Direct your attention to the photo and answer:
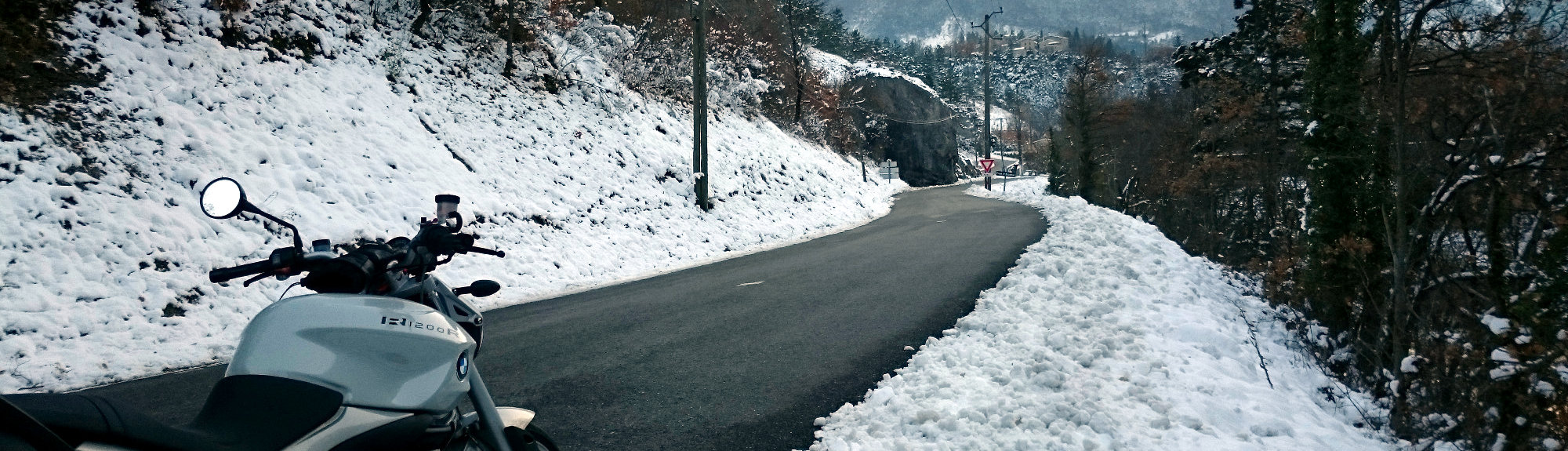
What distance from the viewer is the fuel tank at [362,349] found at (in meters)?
1.97

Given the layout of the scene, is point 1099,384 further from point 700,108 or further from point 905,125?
point 905,125

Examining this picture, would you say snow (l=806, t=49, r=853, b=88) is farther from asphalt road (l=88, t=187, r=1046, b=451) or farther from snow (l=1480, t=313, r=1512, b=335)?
snow (l=1480, t=313, r=1512, b=335)

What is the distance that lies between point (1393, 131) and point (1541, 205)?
75.2 inches

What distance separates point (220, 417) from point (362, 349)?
1.14 ft

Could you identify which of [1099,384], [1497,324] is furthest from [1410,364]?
[1099,384]

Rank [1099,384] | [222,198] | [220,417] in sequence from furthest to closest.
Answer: [1099,384] → [222,198] → [220,417]

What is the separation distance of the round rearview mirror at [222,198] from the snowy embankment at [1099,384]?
301cm

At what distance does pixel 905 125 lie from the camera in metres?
60.5

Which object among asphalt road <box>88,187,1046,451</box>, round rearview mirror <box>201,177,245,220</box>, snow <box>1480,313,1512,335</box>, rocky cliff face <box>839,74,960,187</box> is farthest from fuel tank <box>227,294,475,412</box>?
rocky cliff face <box>839,74,960,187</box>

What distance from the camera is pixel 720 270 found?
39.9 feet

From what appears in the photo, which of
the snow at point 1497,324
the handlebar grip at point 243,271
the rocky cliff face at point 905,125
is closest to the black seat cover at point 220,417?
the handlebar grip at point 243,271

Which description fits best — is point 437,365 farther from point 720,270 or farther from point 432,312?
point 720,270

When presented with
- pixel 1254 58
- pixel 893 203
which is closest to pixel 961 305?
pixel 1254 58

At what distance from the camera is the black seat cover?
1470 mm
